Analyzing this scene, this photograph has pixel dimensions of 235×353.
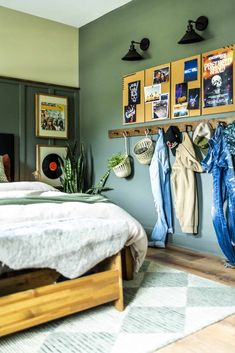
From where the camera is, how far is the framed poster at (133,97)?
14.5 ft

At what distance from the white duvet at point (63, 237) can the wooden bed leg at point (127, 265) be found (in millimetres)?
100

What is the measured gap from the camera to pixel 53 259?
207 cm

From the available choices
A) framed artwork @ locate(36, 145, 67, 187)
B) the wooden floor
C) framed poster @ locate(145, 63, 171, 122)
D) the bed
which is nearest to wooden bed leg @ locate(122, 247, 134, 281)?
the bed

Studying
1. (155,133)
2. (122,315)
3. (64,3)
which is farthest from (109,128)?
(122,315)

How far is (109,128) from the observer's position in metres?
4.96

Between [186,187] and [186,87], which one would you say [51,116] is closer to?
[186,87]

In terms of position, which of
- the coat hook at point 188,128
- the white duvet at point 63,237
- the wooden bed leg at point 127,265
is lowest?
the wooden bed leg at point 127,265

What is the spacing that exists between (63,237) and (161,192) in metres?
2.13

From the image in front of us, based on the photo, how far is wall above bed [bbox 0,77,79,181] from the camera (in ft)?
15.8

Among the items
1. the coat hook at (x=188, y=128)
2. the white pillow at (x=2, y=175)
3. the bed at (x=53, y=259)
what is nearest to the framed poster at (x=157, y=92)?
the coat hook at (x=188, y=128)

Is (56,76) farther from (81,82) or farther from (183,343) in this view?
(183,343)

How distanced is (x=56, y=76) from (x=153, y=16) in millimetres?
1741

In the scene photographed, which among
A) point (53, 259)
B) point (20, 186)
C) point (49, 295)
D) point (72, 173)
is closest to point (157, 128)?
point (72, 173)

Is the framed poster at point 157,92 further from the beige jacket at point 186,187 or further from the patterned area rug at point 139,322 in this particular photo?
the patterned area rug at point 139,322
